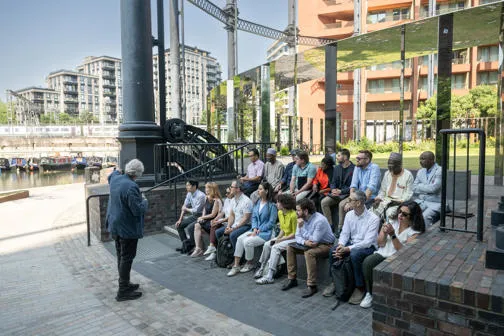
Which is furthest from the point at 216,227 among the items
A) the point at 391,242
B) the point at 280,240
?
the point at 391,242

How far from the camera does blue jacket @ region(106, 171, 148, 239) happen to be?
16.0 feet

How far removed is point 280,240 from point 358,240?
47.9 inches

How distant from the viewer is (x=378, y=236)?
4461mm

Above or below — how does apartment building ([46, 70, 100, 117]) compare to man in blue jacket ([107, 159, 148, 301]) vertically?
above

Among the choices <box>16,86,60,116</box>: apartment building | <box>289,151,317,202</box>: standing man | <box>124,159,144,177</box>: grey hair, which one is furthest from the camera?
<box>16,86,60,116</box>: apartment building

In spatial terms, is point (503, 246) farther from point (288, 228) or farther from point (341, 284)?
point (288, 228)

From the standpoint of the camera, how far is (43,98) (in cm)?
12188

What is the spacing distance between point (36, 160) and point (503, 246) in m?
74.7

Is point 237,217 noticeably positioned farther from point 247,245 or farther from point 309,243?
point 309,243

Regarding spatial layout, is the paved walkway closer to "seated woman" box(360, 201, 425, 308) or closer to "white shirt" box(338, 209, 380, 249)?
"seated woman" box(360, 201, 425, 308)

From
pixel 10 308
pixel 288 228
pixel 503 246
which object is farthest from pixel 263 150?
pixel 503 246

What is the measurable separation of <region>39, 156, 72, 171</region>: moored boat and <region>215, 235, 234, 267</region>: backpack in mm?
64963

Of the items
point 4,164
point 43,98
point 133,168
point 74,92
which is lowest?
point 4,164

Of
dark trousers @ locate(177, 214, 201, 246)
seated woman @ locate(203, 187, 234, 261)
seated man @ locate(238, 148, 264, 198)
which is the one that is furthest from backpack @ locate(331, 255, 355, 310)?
seated man @ locate(238, 148, 264, 198)
